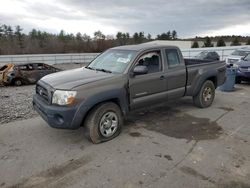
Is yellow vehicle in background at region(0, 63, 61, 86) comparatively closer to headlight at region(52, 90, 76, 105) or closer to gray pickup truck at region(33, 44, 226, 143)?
gray pickup truck at region(33, 44, 226, 143)

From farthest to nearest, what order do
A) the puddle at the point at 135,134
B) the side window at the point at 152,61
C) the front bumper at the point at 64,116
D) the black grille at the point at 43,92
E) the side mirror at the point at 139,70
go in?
the side window at the point at 152,61, the puddle at the point at 135,134, the side mirror at the point at 139,70, the black grille at the point at 43,92, the front bumper at the point at 64,116

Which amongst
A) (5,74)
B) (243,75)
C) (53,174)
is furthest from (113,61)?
(5,74)

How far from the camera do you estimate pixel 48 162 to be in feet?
13.1

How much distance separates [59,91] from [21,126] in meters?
2.06

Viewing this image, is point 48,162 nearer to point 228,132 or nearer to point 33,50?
point 228,132

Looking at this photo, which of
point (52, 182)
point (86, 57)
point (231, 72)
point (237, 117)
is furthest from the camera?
point (86, 57)

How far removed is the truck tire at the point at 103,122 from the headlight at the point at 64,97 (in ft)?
1.66

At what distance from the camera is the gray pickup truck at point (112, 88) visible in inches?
170

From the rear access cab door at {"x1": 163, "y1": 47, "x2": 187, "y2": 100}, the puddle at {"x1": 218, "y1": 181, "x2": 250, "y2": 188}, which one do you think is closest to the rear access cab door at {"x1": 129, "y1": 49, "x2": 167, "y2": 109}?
the rear access cab door at {"x1": 163, "y1": 47, "x2": 187, "y2": 100}

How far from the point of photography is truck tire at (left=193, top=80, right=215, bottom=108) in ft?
22.6

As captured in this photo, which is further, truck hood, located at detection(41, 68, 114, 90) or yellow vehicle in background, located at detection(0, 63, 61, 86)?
yellow vehicle in background, located at detection(0, 63, 61, 86)

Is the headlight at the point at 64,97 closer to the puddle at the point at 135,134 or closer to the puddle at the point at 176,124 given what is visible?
the puddle at the point at 135,134

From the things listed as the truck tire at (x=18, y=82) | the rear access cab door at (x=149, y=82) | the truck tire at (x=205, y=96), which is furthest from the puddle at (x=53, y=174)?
the truck tire at (x=18, y=82)

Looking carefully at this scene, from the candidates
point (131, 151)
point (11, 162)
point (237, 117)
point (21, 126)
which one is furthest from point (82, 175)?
point (237, 117)
